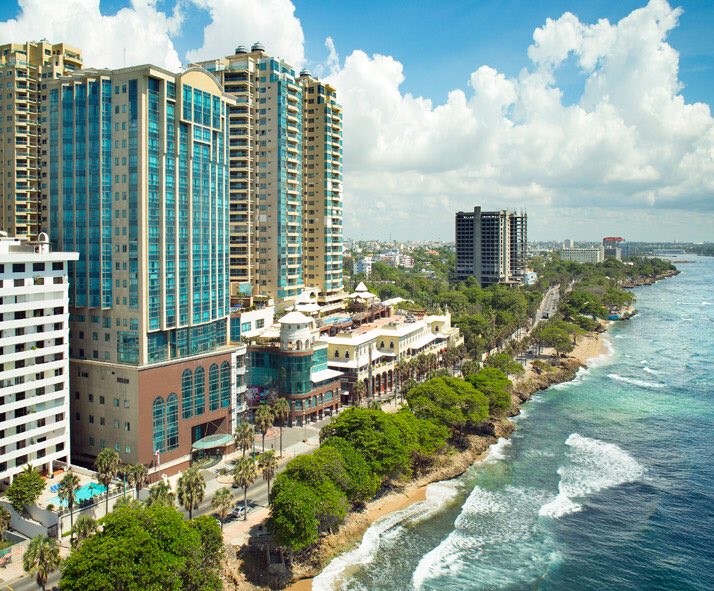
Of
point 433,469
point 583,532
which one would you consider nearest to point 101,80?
point 433,469

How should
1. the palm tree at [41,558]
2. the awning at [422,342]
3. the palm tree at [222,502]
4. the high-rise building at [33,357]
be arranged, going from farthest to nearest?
the awning at [422,342], the high-rise building at [33,357], the palm tree at [222,502], the palm tree at [41,558]

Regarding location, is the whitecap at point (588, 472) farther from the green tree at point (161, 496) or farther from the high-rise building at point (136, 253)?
the high-rise building at point (136, 253)

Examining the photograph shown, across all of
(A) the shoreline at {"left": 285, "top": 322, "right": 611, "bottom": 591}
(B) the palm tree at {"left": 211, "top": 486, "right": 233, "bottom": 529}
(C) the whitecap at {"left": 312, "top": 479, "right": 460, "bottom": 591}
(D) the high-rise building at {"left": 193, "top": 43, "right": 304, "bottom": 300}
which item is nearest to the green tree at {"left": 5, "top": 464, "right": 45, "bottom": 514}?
(B) the palm tree at {"left": 211, "top": 486, "right": 233, "bottom": 529}

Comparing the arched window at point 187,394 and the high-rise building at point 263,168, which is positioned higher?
the high-rise building at point 263,168

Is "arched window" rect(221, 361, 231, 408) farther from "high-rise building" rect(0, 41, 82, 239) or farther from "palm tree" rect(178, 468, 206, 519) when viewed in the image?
"high-rise building" rect(0, 41, 82, 239)

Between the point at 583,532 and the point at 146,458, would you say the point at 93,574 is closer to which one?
the point at 146,458

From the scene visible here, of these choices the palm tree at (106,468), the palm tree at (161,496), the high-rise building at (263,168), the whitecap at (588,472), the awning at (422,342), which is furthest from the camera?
the awning at (422,342)

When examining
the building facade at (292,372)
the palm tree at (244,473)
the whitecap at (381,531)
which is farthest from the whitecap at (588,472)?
the building facade at (292,372)
